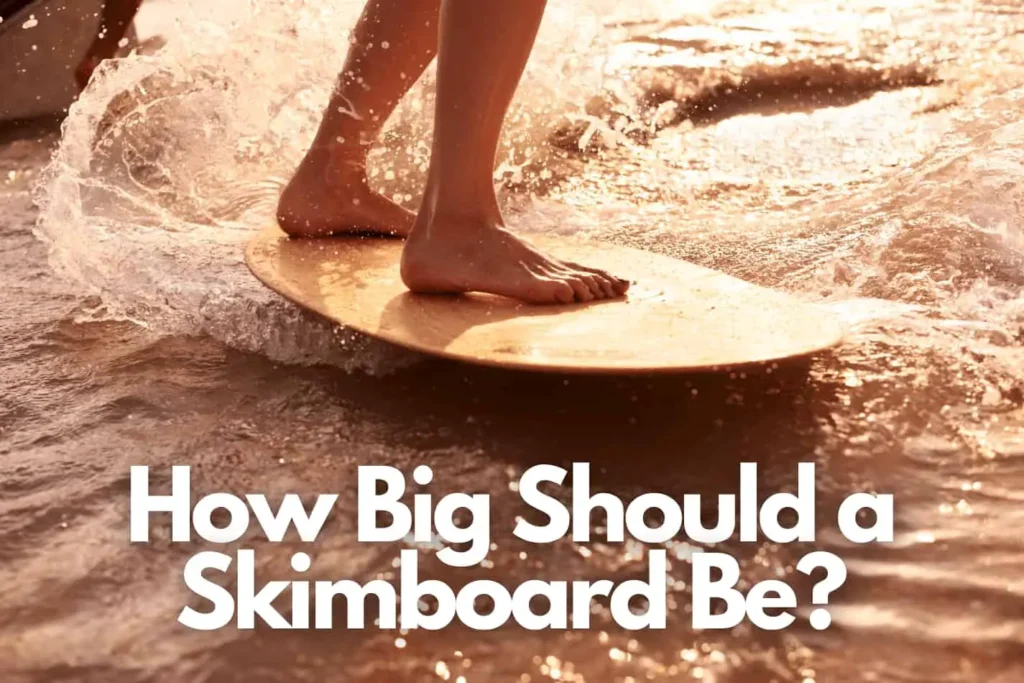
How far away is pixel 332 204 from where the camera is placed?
173 centimetres

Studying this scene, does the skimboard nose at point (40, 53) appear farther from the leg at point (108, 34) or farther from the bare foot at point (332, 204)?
the bare foot at point (332, 204)

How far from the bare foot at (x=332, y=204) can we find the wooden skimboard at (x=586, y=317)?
0.07 metres

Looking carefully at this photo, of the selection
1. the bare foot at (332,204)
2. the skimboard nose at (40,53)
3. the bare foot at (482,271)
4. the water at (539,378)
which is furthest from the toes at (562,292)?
the skimboard nose at (40,53)

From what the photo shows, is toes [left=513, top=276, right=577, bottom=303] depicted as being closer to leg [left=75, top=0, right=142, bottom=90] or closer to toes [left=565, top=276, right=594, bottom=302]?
toes [left=565, top=276, right=594, bottom=302]

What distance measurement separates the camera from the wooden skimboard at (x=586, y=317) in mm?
1244

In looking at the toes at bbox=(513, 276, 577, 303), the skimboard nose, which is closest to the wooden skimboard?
the toes at bbox=(513, 276, 577, 303)

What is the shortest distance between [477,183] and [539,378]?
0.86ft

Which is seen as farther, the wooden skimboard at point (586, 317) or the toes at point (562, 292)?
the toes at point (562, 292)

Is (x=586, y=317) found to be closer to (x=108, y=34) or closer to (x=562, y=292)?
(x=562, y=292)

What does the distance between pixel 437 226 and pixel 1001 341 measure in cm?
70

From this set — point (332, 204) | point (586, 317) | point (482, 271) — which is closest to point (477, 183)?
point (482, 271)

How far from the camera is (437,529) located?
1.12 metres

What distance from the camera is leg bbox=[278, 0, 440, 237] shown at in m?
1.72

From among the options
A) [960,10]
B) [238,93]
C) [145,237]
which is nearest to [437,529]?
[145,237]
